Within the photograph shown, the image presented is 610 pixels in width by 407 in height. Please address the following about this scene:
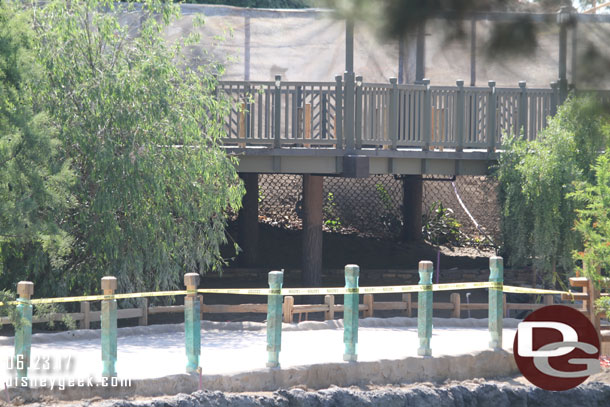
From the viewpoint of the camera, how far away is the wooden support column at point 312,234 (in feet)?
56.2

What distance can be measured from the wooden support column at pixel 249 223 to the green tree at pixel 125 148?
638 cm

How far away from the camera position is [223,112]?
14297 mm

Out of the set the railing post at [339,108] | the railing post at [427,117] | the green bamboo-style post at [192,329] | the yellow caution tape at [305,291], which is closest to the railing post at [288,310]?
the yellow caution tape at [305,291]

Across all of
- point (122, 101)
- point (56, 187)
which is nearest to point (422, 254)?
point (122, 101)

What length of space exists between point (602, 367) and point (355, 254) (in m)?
10.2

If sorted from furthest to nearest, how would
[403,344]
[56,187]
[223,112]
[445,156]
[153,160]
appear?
[445,156] < [223,112] < [153,160] < [403,344] < [56,187]

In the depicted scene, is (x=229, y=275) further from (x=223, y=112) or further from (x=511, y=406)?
(x=511, y=406)

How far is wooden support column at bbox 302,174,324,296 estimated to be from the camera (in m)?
17.1

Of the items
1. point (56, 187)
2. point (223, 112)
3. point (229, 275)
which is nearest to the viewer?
point (56, 187)

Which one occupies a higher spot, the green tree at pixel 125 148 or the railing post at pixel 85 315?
the green tree at pixel 125 148

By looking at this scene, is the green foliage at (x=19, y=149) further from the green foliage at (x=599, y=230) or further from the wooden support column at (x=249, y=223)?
the wooden support column at (x=249, y=223)

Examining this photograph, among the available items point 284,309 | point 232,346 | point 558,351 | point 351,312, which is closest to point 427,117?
point 284,309

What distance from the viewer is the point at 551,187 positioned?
1505cm

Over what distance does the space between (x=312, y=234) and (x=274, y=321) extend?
681cm
